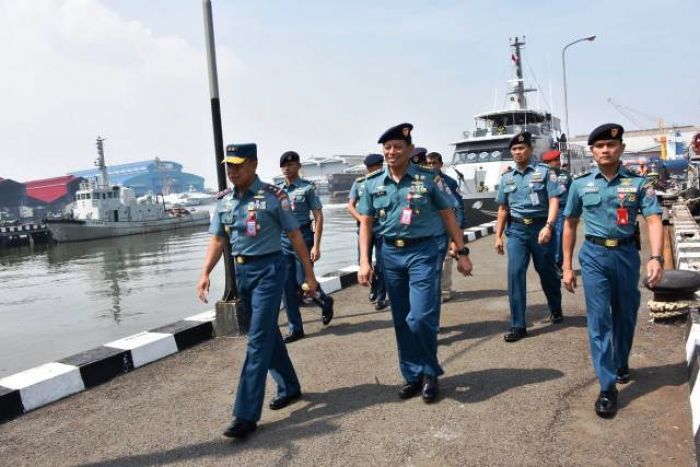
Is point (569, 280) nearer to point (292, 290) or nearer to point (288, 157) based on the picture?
point (292, 290)

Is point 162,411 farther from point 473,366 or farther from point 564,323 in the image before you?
point 564,323

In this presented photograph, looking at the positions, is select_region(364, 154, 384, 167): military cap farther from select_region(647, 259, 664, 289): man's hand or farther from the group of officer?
select_region(647, 259, 664, 289): man's hand

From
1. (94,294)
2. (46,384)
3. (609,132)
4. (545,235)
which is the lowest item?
(94,294)

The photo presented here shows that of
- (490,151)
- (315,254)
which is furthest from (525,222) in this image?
(490,151)

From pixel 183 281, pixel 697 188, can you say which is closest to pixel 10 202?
A: pixel 183 281

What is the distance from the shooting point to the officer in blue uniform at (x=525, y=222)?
477 cm

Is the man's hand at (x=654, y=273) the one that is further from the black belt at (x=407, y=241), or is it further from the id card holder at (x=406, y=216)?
the id card holder at (x=406, y=216)

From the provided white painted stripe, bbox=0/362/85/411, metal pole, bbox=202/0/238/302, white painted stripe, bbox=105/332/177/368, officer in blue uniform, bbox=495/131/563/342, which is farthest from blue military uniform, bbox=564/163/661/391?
white painted stripe, bbox=0/362/85/411

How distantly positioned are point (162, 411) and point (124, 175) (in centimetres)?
14663

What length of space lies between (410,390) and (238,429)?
1184 millimetres

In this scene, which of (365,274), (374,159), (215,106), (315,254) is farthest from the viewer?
(374,159)

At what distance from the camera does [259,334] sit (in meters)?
3.34

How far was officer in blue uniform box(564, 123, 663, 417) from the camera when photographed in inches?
128

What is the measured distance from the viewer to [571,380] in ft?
12.2
